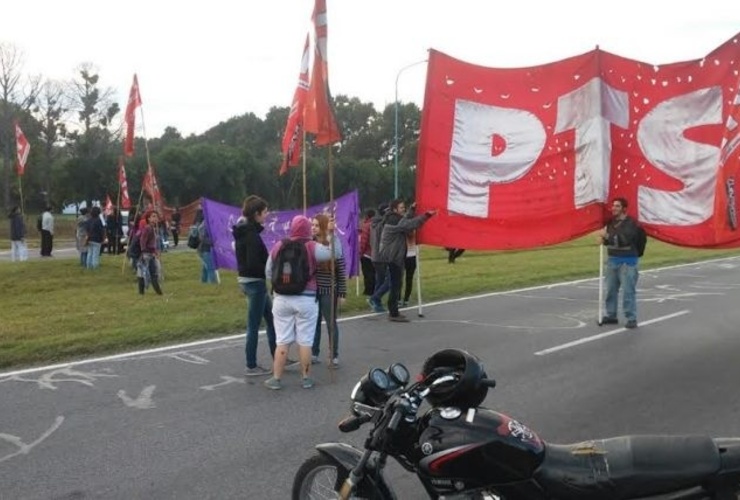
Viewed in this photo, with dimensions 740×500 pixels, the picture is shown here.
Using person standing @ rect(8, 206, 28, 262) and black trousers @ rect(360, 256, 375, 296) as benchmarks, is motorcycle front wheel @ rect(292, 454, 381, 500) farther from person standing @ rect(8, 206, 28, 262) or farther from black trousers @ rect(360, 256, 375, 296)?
person standing @ rect(8, 206, 28, 262)

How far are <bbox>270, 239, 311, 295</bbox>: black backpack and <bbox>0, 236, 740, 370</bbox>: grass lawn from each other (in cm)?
311

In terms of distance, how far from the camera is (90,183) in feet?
170

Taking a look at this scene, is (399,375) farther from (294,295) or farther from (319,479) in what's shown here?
(294,295)

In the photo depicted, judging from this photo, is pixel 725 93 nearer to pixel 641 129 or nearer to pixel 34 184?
pixel 641 129

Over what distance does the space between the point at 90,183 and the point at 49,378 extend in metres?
47.2

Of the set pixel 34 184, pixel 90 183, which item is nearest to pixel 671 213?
pixel 90 183

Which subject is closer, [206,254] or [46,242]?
[206,254]

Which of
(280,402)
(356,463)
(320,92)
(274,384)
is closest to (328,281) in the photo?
(274,384)

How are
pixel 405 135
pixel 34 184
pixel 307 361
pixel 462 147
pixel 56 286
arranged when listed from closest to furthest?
pixel 307 361, pixel 462 147, pixel 56 286, pixel 34 184, pixel 405 135

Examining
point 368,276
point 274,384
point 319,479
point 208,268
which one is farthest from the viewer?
point 208,268

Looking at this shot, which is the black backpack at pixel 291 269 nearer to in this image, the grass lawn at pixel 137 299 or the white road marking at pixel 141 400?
the white road marking at pixel 141 400

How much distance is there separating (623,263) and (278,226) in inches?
281

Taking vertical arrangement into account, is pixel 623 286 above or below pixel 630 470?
above

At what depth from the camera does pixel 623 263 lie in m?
10.7
